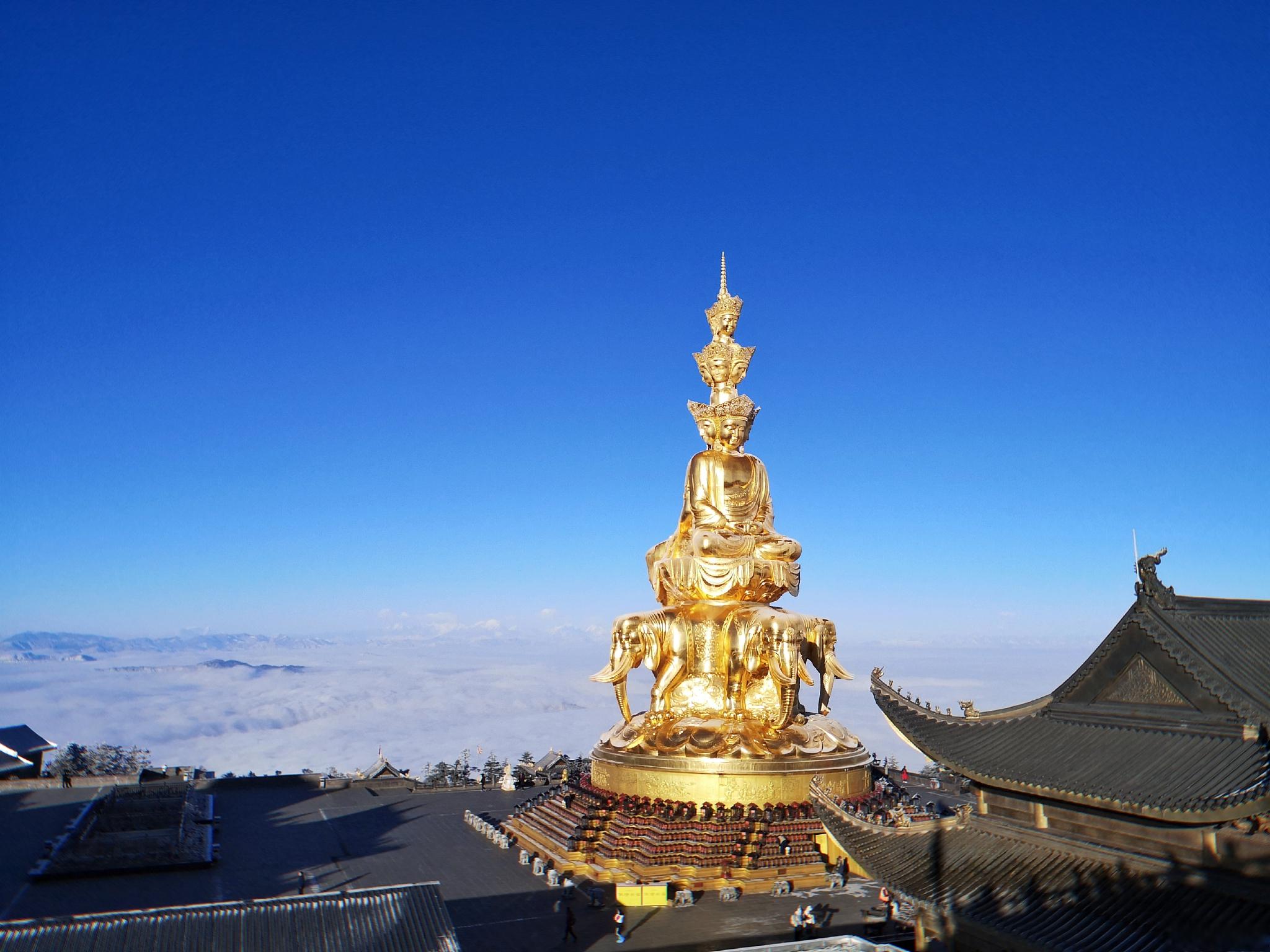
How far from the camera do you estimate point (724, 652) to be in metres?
22.1

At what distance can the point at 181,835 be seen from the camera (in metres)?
21.1

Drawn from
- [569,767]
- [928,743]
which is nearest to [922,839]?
[928,743]

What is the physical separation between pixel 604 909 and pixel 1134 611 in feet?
33.8

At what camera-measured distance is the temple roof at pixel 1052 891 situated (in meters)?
8.19

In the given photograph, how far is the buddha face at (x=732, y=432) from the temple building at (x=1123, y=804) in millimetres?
13396

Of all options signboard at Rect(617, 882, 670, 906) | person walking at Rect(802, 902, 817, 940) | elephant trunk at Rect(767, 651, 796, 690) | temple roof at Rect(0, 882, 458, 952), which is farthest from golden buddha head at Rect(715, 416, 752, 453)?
temple roof at Rect(0, 882, 458, 952)

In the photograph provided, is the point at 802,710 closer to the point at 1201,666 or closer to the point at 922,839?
the point at 922,839

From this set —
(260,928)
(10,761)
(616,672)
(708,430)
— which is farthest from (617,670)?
(10,761)

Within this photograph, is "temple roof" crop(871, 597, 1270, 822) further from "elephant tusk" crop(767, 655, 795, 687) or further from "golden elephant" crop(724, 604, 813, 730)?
"golden elephant" crop(724, 604, 813, 730)

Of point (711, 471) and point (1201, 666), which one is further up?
point (711, 471)

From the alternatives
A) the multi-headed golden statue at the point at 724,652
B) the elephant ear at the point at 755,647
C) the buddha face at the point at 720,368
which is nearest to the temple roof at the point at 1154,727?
the multi-headed golden statue at the point at 724,652

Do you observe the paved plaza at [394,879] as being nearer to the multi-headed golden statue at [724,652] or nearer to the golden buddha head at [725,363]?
the multi-headed golden statue at [724,652]

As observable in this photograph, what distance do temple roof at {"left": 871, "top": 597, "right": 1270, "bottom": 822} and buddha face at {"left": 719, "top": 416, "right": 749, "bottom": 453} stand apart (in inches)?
543

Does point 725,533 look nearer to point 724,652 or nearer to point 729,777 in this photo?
point 724,652
